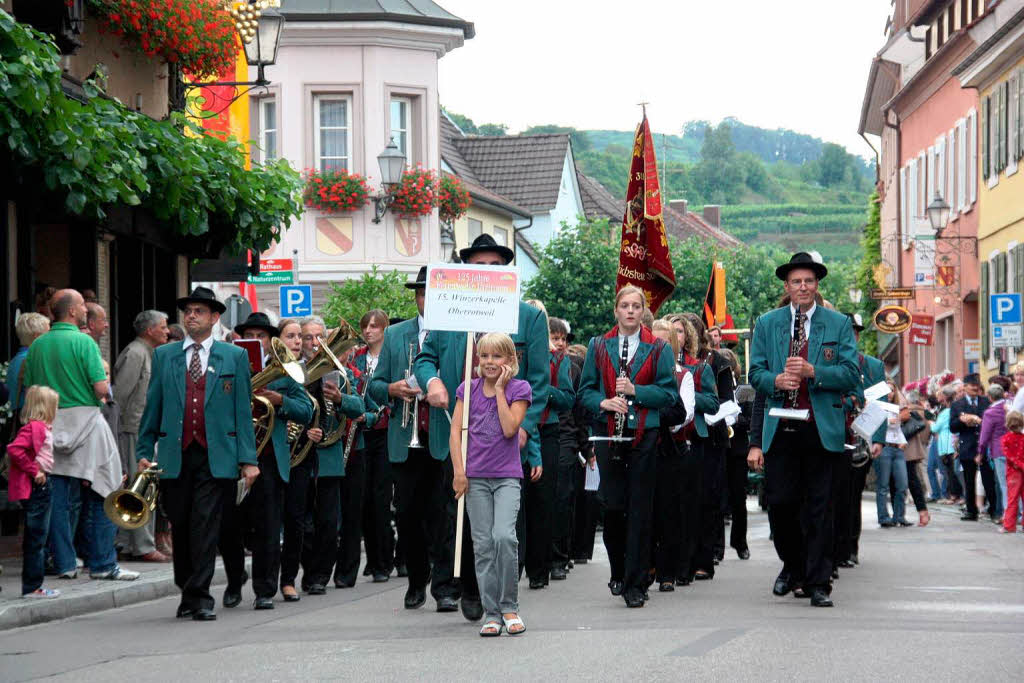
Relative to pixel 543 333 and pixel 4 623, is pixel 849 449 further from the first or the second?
pixel 4 623

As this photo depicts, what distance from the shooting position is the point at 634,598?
11344 mm

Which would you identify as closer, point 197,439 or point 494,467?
point 494,467

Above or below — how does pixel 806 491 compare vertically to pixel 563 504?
above

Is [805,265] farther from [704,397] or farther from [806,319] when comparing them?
[704,397]

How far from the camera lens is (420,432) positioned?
11055 mm

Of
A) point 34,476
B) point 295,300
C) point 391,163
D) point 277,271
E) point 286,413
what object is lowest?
point 34,476

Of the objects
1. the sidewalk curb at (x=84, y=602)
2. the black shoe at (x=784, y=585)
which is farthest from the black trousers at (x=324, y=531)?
the black shoe at (x=784, y=585)

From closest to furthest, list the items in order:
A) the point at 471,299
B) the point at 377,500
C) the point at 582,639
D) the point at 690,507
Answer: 1. the point at 582,639
2. the point at 471,299
3. the point at 690,507
4. the point at 377,500

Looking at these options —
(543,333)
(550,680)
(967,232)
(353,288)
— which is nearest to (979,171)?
(967,232)

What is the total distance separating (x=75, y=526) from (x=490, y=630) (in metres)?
4.88

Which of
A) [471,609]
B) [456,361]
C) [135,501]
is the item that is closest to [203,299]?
[135,501]

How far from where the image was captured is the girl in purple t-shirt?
10.1 metres

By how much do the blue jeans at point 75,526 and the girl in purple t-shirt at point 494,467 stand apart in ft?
13.4

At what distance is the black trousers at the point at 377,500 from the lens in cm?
1412
